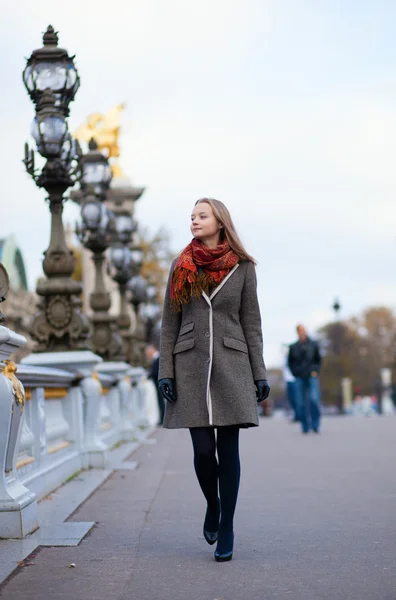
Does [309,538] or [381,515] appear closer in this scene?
[309,538]

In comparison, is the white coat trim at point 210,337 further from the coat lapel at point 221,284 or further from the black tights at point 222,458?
the black tights at point 222,458

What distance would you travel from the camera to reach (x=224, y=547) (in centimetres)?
607

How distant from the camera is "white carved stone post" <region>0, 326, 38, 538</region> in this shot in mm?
6520

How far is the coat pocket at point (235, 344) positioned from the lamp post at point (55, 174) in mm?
5852

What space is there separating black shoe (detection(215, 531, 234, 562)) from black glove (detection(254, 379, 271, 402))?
75 centimetres

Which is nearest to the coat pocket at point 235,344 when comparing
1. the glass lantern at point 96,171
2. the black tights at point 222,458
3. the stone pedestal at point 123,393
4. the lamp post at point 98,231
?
the black tights at point 222,458

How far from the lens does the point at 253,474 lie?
11.5m

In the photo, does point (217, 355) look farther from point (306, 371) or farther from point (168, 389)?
point (306, 371)

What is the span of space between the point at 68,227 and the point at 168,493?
209 ft

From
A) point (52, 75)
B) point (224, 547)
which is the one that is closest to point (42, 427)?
point (224, 547)

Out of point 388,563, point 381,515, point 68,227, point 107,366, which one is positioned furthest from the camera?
point 68,227

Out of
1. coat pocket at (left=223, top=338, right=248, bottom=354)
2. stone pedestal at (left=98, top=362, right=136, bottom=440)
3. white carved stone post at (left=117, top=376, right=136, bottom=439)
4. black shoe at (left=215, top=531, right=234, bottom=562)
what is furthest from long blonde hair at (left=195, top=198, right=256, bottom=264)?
white carved stone post at (left=117, top=376, right=136, bottom=439)

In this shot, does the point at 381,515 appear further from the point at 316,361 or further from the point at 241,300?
the point at 316,361

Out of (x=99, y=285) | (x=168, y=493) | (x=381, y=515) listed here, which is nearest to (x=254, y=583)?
(x=381, y=515)
